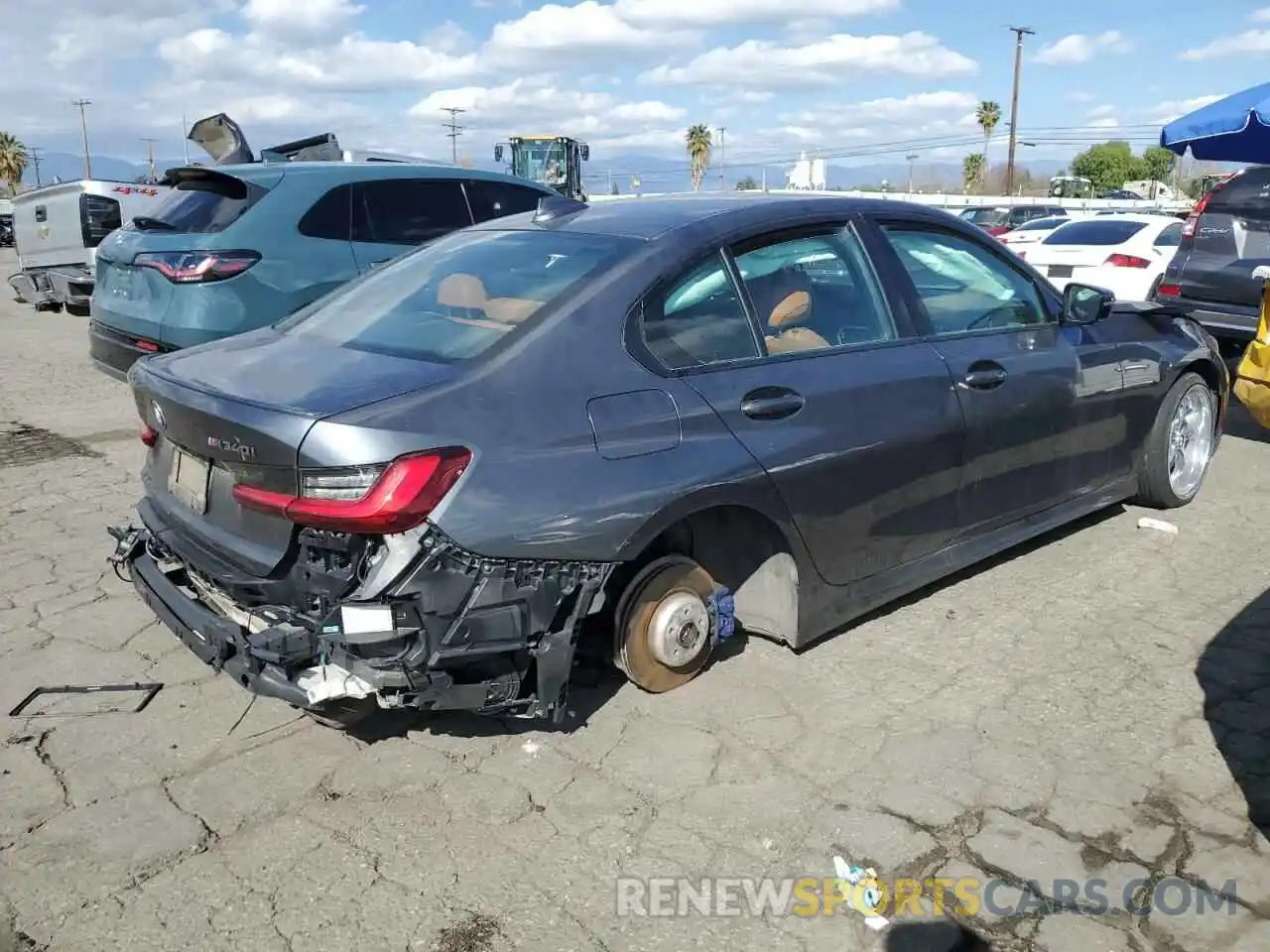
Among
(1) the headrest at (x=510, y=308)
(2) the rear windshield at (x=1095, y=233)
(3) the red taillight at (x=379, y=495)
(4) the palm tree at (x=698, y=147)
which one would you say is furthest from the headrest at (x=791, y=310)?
(4) the palm tree at (x=698, y=147)

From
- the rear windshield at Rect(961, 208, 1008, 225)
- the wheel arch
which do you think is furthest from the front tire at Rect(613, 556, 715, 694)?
the rear windshield at Rect(961, 208, 1008, 225)

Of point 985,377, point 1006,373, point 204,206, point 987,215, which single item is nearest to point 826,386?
point 985,377

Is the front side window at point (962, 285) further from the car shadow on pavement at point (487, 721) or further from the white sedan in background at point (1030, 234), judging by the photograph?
the white sedan in background at point (1030, 234)

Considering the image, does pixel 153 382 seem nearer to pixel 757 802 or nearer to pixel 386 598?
pixel 386 598

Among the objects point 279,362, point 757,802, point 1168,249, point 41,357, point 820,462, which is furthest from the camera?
point 1168,249

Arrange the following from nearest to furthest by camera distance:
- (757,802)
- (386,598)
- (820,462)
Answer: (386,598)
(757,802)
(820,462)

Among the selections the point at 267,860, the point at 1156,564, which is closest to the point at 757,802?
the point at 267,860

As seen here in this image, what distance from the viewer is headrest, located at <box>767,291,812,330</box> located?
3.55 m

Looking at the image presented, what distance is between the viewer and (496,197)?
7980mm

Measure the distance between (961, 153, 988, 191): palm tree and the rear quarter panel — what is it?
260ft

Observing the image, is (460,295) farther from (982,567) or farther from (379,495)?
(982,567)

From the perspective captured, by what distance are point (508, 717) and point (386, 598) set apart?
86 cm

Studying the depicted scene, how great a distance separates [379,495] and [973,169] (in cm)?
8153

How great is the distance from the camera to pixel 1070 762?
3.13 metres
